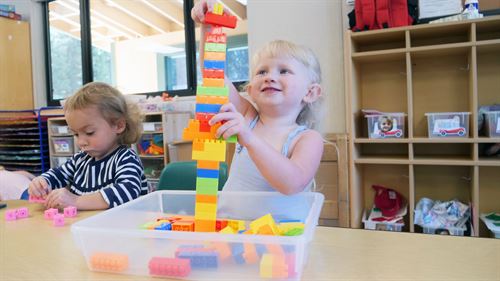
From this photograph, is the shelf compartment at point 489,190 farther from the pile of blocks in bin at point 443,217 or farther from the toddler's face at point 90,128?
the toddler's face at point 90,128

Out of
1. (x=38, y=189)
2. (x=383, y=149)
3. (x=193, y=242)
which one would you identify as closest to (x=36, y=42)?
(x=38, y=189)

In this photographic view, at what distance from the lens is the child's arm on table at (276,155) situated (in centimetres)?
51

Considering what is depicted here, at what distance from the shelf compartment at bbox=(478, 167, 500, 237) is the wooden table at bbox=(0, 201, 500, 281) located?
1629mm

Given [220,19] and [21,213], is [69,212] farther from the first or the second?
[220,19]

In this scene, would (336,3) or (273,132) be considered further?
(336,3)

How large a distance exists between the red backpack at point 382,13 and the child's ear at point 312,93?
107 centimetres

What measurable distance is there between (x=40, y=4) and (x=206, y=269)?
4.26 metres

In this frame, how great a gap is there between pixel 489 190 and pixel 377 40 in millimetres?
979

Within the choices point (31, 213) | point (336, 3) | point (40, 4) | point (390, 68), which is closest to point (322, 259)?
point (31, 213)

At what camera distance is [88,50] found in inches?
143

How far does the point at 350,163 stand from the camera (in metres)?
1.88

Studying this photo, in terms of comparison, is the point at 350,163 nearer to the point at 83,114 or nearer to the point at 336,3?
the point at 336,3

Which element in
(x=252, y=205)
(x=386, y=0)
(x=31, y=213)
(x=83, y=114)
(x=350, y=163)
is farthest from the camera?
(x=350, y=163)

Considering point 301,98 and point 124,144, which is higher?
point 301,98
